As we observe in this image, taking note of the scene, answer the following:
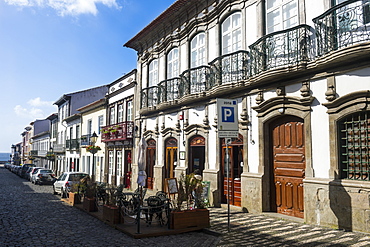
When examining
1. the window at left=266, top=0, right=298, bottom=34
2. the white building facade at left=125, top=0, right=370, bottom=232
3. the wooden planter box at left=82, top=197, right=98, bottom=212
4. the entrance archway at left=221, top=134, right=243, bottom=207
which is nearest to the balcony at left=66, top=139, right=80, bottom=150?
the white building facade at left=125, top=0, right=370, bottom=232

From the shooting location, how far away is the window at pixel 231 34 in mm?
12078

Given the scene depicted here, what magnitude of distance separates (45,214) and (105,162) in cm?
1295

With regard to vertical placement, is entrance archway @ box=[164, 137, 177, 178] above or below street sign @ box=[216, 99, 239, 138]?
below

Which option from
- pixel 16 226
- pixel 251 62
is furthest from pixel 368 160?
pixel 16 226

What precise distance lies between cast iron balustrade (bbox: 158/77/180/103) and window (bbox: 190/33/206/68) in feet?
3.67

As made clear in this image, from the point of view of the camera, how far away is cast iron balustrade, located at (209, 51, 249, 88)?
11315 mm

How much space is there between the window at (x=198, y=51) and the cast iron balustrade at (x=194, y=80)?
0.58 m

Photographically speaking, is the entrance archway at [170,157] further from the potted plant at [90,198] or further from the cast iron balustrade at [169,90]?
the potted plant at [90,198]

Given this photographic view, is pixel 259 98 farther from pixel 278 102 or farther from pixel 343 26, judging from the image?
pixel 343 26

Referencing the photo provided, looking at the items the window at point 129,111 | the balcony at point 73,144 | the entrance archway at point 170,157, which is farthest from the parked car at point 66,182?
the balcony at point 73,144

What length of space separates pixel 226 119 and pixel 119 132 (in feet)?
46.0

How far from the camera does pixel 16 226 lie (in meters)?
9.12

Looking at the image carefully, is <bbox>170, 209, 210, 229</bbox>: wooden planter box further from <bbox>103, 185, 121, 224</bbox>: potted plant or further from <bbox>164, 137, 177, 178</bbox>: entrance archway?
<bbox>164, 137, 177, 178</bbox>: entrance archway

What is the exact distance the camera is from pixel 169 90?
15.9 m
